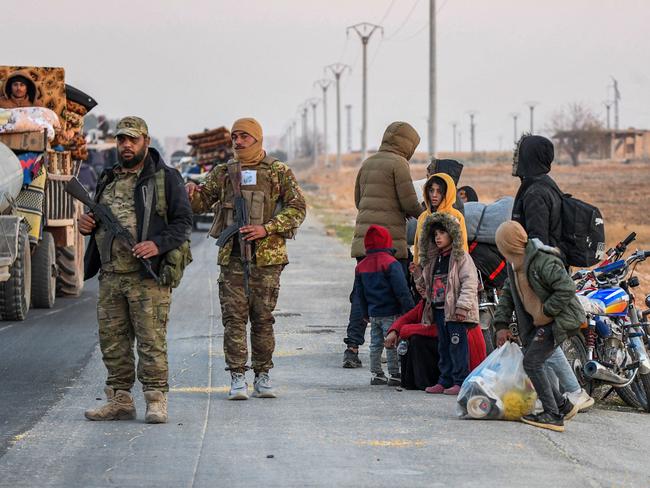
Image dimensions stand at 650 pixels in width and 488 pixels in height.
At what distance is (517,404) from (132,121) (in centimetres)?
307

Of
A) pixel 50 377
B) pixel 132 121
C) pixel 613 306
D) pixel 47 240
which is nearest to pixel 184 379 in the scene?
pixel 50 377

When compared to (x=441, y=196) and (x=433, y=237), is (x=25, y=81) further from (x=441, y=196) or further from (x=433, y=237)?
(x=433, y=237)

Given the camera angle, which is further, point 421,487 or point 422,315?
point 422,315

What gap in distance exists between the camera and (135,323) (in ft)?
29.5

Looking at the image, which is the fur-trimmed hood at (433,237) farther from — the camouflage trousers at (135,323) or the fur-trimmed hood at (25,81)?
the fur-trimmed hood at (25,81)

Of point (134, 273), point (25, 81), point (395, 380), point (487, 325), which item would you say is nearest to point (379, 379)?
point (395, 380)

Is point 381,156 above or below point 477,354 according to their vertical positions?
above

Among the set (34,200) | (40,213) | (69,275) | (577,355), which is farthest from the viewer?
(69,275)

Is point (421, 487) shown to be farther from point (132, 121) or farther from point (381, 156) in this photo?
point (381, 156)

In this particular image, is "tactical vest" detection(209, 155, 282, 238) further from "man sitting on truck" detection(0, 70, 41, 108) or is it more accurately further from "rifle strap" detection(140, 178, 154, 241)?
"man sitting on truck" detection(0, 70, 41, 108)

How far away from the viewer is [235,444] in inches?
319

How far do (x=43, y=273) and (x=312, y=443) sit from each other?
9.18 metres

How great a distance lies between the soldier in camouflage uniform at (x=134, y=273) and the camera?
895 cm

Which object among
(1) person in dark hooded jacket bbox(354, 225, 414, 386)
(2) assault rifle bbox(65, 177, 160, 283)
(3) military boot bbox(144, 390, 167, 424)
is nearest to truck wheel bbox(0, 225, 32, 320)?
(1) person in dark hooded jacket bbox(354, 225, 414, 386)
